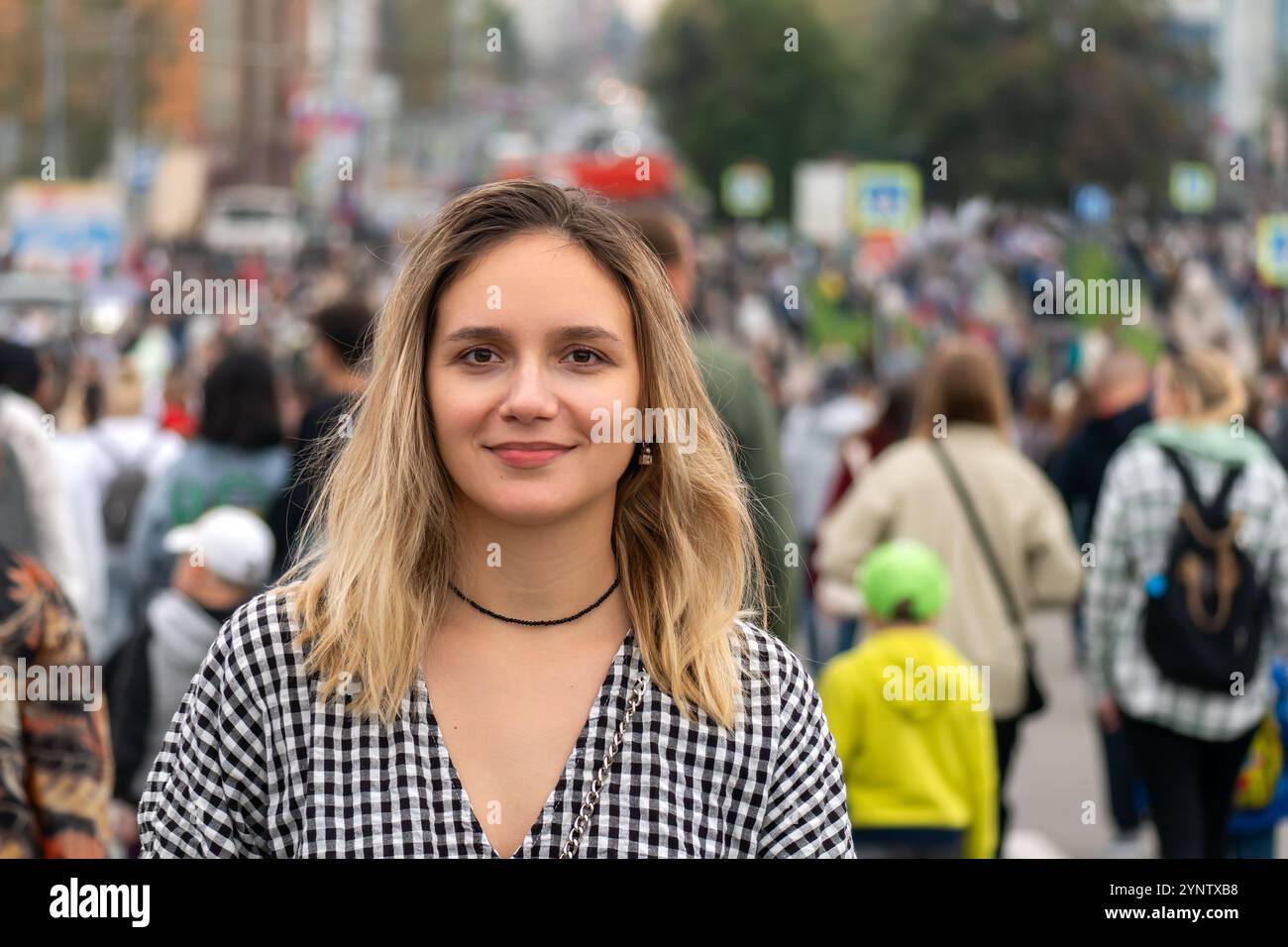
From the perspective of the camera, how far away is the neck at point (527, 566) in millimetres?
2279

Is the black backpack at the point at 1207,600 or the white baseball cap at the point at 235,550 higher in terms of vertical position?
the white baseball cap at the point at 235,550

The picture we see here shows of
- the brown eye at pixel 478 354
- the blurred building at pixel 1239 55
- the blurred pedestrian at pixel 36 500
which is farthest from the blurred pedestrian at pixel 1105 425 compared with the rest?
the blurred building at pixel 1239 55

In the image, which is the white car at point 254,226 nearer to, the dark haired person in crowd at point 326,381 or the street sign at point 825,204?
the street sign at point 825,204

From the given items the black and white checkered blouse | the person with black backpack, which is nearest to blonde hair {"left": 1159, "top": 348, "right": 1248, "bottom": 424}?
the person with black backpack

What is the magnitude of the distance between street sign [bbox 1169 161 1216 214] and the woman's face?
136ft

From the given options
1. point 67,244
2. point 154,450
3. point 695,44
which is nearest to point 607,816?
point 154,450

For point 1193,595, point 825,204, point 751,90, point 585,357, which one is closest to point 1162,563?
point 1193,595

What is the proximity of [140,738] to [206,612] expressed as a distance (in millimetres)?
369

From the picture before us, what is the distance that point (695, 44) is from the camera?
74812 mm

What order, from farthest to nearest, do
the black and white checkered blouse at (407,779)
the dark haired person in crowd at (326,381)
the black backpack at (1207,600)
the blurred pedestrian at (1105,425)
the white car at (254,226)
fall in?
the white car at (254,226) < the blurred pedestrian at (1105,425) < the black backpack at (1207,600) < the dark haired person in crowd at (326,381) < the black and white checkered blouse at (407,779)

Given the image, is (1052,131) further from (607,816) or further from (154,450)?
(607,816)

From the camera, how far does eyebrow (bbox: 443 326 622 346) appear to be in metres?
2.24

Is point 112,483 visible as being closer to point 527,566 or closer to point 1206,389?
point 1206,389

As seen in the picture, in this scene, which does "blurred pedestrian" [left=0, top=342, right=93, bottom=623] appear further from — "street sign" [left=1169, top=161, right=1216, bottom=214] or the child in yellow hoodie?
"street sign" [left=1169, top=161, right=1216, bottom=214]
